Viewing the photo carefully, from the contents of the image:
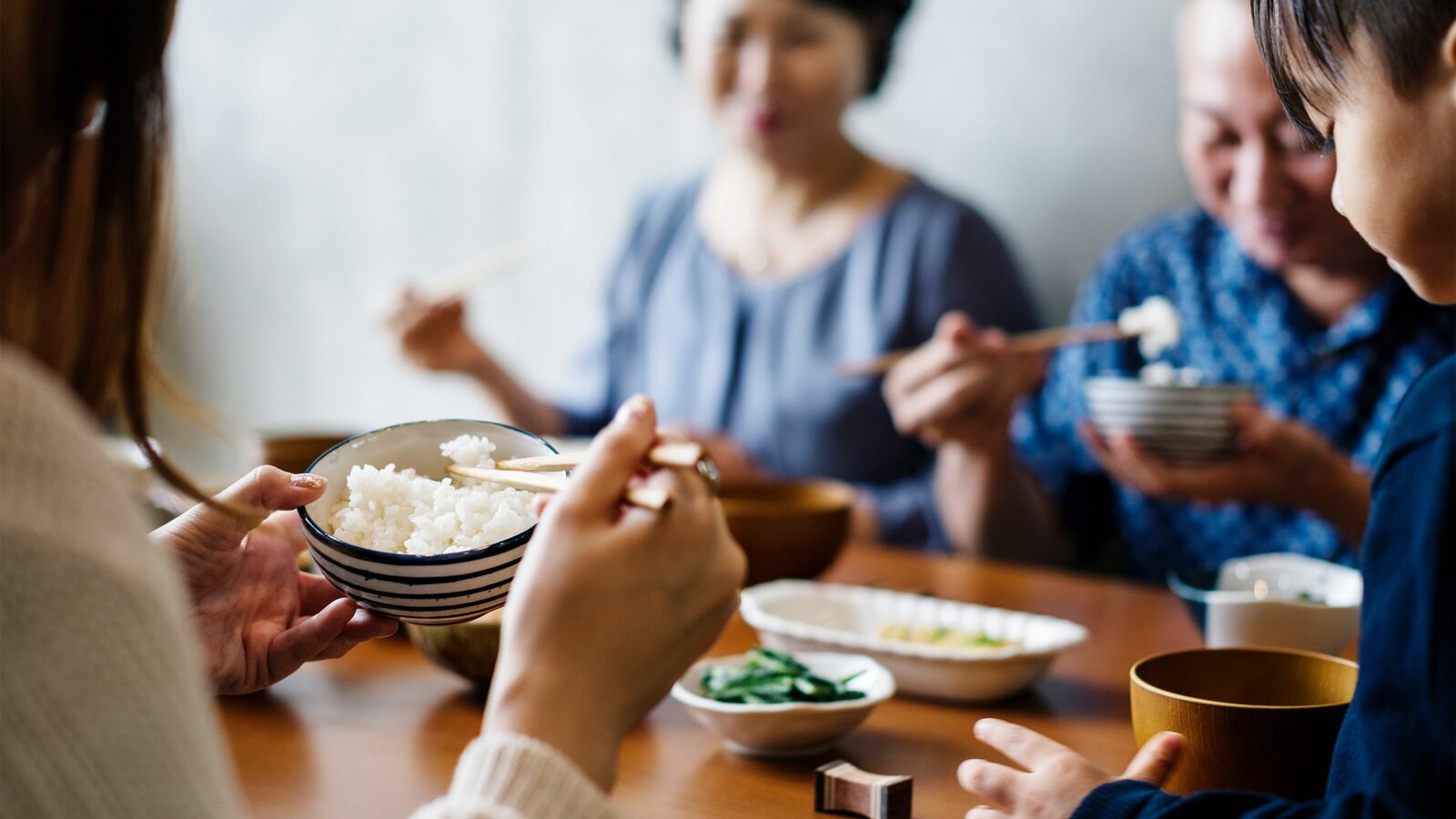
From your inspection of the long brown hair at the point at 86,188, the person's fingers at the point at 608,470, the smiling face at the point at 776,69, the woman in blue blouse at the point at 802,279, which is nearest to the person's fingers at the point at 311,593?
the long brown hair at the point at 86,188

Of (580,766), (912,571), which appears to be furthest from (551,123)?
(580,766)

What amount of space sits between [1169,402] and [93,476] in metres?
1.44

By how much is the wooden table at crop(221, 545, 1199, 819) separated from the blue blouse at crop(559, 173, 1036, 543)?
3.46 ft

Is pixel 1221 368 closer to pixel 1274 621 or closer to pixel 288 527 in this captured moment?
pixel 1274 621

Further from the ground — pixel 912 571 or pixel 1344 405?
pixel 1344 405

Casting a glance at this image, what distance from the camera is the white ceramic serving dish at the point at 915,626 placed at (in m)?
1.14

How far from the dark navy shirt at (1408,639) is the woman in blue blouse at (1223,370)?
104 centimetres

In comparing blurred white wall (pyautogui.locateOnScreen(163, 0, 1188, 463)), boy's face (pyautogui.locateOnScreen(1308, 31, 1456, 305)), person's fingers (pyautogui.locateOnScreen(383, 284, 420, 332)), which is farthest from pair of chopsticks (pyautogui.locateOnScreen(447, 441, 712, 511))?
blurred white wall (pyautogui.locateOnScreen(163, 0, 1188, 463))

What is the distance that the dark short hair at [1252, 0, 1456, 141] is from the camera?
28.9 inches

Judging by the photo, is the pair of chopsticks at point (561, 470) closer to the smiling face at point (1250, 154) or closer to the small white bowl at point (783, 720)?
the small white bowl at point (783, 720)

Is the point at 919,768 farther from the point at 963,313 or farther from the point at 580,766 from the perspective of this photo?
the point at 963,313

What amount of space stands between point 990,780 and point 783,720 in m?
0.21

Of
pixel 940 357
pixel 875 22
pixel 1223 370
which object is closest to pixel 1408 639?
pixel 940 357

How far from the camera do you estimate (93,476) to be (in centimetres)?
55
